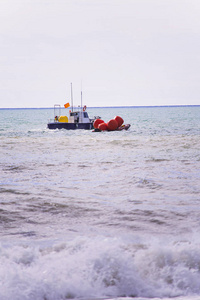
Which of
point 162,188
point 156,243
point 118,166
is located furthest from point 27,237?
point 118,166

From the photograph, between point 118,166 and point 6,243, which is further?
point 118,166

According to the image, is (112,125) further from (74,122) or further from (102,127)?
(74,122)

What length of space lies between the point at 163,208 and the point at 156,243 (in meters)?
1.92

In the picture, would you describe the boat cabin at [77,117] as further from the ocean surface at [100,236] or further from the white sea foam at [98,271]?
the white sea foam at [98,271]

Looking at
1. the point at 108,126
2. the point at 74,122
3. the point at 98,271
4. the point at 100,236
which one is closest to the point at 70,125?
the point at 74,122

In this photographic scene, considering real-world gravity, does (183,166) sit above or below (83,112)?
below

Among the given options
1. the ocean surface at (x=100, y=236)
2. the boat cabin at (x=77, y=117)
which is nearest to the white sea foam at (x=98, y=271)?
the ocean surface at (x=100, y=236)

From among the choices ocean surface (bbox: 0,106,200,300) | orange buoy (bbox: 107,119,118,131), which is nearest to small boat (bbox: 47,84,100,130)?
orange buoy (bbox: 107,119,118,131)

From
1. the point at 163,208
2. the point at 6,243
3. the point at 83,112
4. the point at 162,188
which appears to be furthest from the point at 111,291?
the point at 83,112

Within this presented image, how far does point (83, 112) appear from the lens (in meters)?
34.7

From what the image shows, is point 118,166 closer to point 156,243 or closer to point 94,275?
point 156,243

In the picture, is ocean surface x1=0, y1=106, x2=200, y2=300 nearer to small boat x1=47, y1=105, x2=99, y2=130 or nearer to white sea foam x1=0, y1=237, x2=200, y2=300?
white sea foam x1=0, y1=237, x2=200, y2=300

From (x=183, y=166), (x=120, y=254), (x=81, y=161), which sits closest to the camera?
(x=120, y=254)

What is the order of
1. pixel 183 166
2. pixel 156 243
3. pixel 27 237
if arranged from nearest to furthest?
pixel 156 243
pixel 27 237
pixel 183 166
